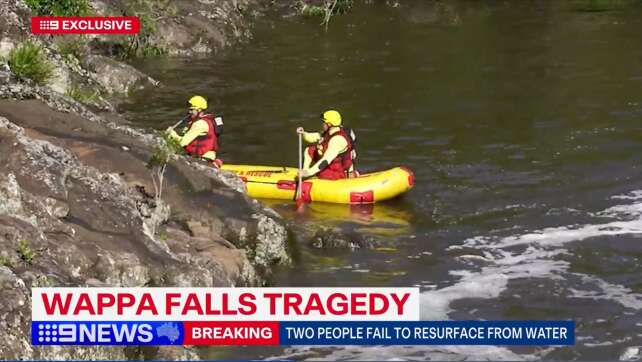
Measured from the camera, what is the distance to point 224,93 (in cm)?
2719

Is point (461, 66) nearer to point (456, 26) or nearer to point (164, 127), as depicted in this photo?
point (456, 26)

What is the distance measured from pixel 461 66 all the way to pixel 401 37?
4.82m

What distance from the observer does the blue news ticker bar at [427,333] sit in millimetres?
11547

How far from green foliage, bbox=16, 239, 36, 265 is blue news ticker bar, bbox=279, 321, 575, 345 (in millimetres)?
2791

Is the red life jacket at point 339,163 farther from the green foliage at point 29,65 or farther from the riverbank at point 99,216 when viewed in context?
the green foliage at point 29,65

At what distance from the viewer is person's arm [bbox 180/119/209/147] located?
63.3ft

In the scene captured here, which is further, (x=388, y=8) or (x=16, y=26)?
(x=388, y=8)

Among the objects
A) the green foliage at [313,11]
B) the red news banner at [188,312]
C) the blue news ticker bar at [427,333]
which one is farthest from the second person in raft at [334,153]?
the green foliage at [313,11]

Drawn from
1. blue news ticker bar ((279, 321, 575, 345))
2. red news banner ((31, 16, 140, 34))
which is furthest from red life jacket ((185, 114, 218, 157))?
blue news ticker bar ((279, 321, 575, 345))

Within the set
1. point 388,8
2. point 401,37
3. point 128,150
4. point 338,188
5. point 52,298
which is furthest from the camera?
point 388,8

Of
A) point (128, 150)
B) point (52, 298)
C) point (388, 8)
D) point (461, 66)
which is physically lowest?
point (52, 298)

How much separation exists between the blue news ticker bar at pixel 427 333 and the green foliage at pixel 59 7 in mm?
A: 15360

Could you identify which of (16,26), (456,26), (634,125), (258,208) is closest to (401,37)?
(456,26)

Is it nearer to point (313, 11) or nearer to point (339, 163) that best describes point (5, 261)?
point (339, 163)
